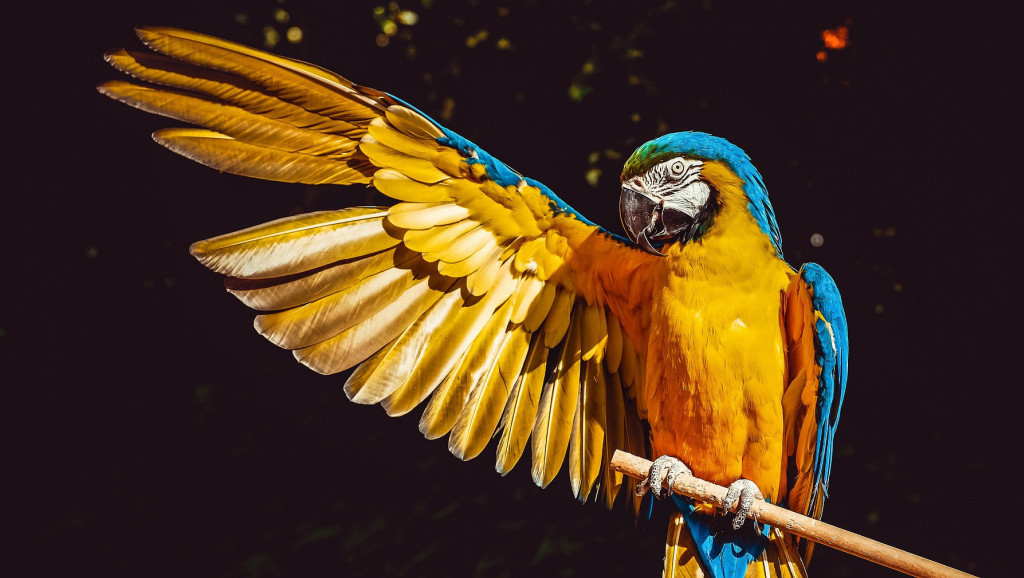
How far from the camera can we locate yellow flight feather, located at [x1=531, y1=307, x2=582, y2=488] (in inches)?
81.1

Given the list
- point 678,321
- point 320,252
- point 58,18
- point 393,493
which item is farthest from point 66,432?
point 678,321

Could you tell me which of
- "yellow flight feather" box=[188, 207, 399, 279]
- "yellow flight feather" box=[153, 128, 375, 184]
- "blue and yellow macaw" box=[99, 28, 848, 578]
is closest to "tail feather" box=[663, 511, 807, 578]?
"blue and yellow macaw" box=[99, 28, 848, 578]

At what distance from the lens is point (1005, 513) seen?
2.95m

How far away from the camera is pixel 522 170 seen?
10.3ft

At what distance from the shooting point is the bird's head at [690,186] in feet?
5.84

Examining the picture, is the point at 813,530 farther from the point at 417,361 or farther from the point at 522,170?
the point at 522,170

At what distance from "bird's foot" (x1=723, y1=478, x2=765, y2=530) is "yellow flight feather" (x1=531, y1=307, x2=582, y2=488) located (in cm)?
46

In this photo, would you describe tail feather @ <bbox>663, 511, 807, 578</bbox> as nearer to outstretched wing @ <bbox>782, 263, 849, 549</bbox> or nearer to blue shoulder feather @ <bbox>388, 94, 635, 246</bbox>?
outstretched wing @ <bbox>782, 263, 849, 549</bbox>

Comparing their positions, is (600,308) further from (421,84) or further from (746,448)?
(421,84)

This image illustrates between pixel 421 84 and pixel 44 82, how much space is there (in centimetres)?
151

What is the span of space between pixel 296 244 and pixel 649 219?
79 cm

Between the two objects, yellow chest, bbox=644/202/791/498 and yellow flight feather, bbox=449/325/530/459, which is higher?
yellow chest, bbox=644/202/791/498

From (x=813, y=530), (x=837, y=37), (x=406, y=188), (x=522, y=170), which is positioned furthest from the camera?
(x=522, y=170)

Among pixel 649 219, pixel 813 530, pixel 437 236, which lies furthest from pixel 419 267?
pixel 813 530
